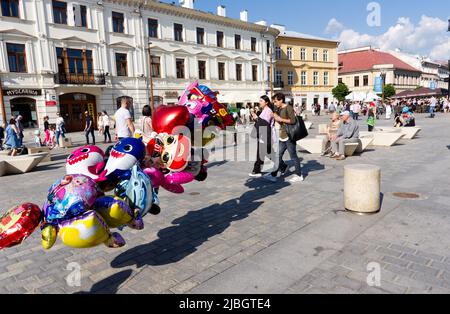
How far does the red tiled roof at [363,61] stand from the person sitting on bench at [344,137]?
175ft

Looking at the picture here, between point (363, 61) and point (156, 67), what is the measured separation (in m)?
43.4

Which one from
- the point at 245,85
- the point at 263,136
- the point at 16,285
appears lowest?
the point at 16,285

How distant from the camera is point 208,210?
547 centimetres

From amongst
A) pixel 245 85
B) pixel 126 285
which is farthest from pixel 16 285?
pixel 245 85

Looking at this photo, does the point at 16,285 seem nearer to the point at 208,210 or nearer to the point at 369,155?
the point at 208,210

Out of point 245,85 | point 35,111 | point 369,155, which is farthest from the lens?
point 245,85

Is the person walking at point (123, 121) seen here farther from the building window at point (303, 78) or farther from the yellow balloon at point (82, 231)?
the building window at point (303, 78)

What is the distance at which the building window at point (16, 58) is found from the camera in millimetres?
22245

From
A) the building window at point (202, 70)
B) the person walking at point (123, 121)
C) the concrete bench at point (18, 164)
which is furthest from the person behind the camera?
the building window at point (202, 70)

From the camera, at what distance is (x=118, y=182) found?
10.5 ft

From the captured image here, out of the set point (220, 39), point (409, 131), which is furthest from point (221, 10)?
point (409, 131)

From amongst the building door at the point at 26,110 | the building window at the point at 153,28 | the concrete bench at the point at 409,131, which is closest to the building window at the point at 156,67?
the building window at the point at 153,28

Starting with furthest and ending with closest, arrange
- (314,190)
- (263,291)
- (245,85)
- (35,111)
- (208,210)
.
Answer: (245,85) → (35,111) → (314,190) → (208,210) → (263,291)

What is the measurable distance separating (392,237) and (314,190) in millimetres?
2349
